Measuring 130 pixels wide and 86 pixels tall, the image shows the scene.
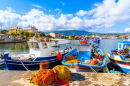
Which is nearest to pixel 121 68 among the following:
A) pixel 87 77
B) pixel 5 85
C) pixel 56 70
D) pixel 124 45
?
pixel 124 45

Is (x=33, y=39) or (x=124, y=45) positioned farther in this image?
(x=124, y=45)

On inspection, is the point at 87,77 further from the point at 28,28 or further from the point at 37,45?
the point at 28,28

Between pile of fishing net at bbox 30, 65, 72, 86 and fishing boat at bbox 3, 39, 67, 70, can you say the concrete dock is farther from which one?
fishing boat at bbox 3, 39, 67, 70

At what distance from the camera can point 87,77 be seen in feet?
16.9

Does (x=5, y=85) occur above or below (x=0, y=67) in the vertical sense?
above

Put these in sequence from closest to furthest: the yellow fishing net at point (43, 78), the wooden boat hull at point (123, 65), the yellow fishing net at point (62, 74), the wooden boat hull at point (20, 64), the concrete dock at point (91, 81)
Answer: the yellow fishing net at point (43, 78) < the concrete dock at point (91, 81) < the yellow fishing net at point (62, 74) < the wooden boat hull at point (123, 65) < the wooden boat hull at point (20, 64)

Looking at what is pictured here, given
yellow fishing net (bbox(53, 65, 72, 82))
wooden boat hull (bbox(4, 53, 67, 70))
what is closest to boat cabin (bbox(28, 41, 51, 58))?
wooden boat hull (bbox(4, 53, 67, 70))

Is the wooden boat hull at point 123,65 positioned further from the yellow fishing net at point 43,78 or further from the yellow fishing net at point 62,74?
the yellow fishing net at point 43,78

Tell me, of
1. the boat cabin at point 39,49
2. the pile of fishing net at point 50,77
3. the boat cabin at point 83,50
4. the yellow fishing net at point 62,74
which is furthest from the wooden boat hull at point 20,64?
the yellow fishing net at point 62,74

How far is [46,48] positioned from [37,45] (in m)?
1.26

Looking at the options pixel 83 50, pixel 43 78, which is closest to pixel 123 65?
pixel 83 50

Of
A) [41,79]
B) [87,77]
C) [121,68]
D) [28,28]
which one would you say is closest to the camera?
[41,79]

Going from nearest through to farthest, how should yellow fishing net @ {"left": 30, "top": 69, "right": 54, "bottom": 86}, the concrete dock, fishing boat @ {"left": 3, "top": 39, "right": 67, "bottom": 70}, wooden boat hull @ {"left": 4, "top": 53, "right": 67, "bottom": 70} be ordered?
1. yellow fishing net @ {"left": 30, "top": 69, "right": 54, "bottom": 86}
2. the concrete dock
3. wooden boat hull @ {"left": 4, "top": 53, "right": 67, "bottom": 70}
4. fishing boat @ {"left": 3, "top": 39, "right": 67, "bottom": 70}

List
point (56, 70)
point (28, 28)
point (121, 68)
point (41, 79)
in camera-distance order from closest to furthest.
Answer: point (41, 79) < point (56, 70) < point (121, 68) < point (28, 28)
